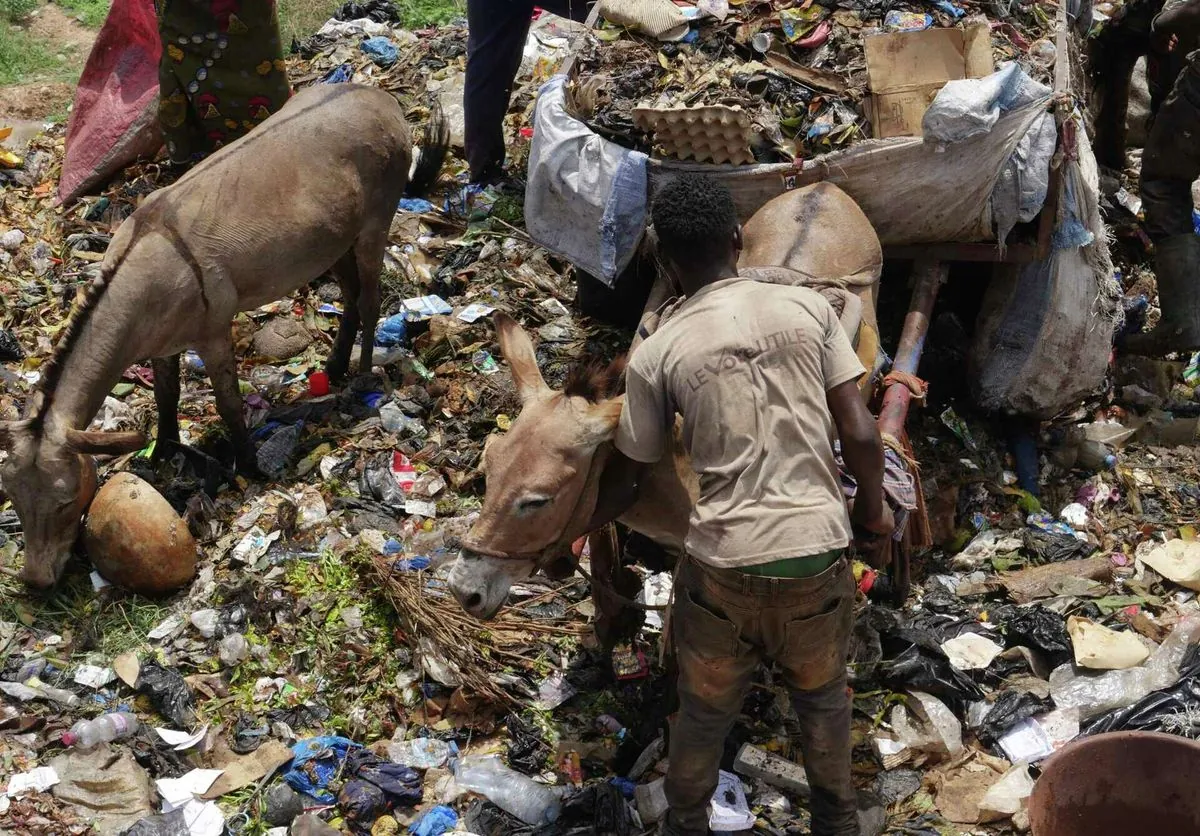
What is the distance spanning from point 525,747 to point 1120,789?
233 centimetres

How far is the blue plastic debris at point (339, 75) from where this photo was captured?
383 inches

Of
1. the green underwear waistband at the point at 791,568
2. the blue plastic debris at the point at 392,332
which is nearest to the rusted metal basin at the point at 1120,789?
the green underwear waistband at the point at 791,568

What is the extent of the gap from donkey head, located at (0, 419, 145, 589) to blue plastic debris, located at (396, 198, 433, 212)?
355 centimetres

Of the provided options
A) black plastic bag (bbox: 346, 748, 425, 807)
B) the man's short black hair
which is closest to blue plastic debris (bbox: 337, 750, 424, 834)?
black plastic bag (bbox: 346, 748, 425, 807)

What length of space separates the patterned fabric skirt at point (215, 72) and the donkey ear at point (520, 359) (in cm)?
530

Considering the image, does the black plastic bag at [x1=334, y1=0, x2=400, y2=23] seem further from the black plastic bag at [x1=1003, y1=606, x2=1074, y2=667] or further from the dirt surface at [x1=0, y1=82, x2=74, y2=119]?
the black plastic bag at [x1=1003, y1=606, x2=1074, y2=667]

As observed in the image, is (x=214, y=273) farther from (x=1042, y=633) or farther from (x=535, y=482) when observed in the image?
(x=1042, y=633)

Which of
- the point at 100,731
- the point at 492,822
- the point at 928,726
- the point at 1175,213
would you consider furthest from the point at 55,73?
the point at 928,726

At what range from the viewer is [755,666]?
362cm

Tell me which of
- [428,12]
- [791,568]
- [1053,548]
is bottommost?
[1053,548]

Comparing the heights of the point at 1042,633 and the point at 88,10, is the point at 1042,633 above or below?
below

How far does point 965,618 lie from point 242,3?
6.41 metres

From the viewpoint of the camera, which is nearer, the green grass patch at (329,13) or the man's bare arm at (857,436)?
the man's bare arm at (857,436)

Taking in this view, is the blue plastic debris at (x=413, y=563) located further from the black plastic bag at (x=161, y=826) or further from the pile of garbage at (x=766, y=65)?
the pile of garbage at (x=766, y=65)
